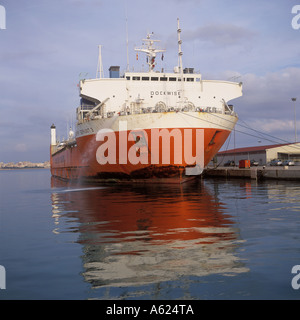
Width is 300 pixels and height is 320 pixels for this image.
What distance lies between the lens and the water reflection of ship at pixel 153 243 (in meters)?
6.98

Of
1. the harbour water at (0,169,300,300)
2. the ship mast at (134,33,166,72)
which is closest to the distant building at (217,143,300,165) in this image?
the ship mast at (134,33,166,72)

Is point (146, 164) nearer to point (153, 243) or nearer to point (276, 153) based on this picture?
point (153, 243)

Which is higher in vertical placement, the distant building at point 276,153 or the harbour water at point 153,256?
the distant building at point 276,153

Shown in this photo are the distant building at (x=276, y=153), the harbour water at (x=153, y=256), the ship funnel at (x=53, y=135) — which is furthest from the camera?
the ship funnel at (x=53, y=135)

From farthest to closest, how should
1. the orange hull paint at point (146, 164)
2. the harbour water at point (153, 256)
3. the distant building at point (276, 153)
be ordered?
the distant building at point (276, 153), the orange hull paint at point (146, 164), the harbour water at point (153, 256)

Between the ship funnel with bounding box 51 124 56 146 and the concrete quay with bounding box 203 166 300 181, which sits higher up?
the ship funnel with bounding box 51 124 56 146

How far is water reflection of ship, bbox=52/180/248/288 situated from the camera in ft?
22.9

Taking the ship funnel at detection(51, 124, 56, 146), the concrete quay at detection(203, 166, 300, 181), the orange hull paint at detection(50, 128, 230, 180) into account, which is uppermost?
the ship funnel at detection(51, 124, 56, 146)

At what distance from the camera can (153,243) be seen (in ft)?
31.6

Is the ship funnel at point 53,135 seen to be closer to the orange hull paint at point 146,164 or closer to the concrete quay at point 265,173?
the concrete quay at point 265,173

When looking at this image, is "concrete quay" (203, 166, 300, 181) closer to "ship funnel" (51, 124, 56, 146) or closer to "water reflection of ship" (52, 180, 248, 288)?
"water reflection of ship" (52, 180, 248, 288)

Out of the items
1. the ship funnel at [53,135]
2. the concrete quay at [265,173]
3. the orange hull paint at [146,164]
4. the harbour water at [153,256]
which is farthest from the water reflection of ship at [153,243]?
the ship funnel at [53,135]

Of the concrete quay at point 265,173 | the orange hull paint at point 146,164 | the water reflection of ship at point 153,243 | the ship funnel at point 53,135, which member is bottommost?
the water reflection of ship at point 153,243

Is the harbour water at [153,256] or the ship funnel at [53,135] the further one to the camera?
the ship funnel at [53,135]
